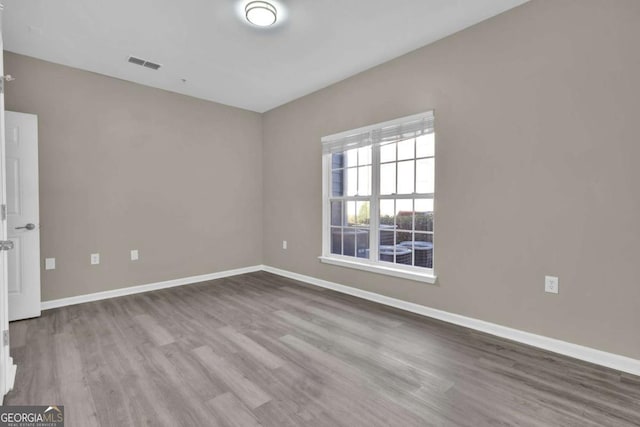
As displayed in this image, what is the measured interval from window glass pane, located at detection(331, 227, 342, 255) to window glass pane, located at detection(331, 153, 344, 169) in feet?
2.77

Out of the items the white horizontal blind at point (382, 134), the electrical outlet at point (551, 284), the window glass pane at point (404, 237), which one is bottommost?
the electrical outlet at point (551, 284)

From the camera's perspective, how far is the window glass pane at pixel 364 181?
3.82 metres

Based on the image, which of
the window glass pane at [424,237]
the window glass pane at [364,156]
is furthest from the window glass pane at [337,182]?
the window glass pane at [424,237]

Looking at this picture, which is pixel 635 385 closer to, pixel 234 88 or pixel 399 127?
pixel 399 127

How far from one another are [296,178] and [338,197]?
0.82 m

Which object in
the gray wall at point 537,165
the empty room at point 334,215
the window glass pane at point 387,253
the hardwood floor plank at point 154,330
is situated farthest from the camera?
the window glass pane at point 387,253

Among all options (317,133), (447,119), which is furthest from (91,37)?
(447,119)

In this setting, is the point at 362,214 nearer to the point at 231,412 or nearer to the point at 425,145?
the point at 425,145

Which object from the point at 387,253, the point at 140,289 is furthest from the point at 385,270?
the point at 140,289

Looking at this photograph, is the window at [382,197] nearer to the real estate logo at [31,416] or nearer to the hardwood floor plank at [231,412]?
the hardwood floor plank at [231,412]

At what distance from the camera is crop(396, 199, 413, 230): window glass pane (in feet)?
11.0

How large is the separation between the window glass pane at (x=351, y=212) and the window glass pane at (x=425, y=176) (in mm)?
975

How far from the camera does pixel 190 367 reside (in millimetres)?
2154

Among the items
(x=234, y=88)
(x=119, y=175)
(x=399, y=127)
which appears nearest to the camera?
(x=399, y=127)
